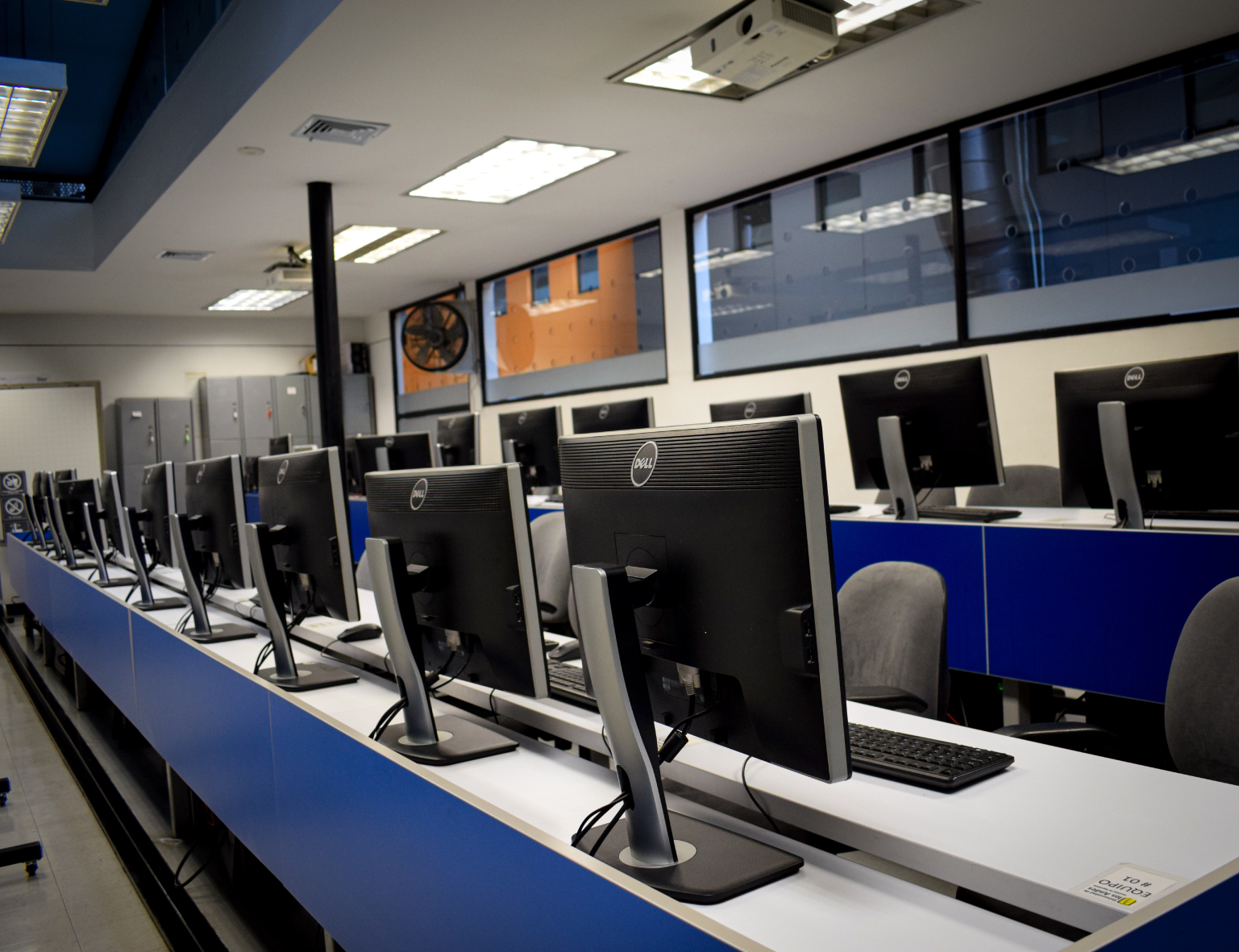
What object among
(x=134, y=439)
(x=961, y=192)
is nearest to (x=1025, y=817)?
(x=961, y=192)

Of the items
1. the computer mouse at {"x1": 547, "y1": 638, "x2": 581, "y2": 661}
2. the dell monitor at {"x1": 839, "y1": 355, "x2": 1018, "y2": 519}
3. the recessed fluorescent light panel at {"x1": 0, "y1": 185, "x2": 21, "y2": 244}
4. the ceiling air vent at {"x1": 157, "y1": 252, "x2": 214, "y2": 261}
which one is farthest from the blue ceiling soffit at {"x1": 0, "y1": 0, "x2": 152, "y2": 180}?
the computer mouse at {"x1": 547, "y1": 638, "x2": 581, "y2": 661}

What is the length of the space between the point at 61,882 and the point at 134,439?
24.5 feet

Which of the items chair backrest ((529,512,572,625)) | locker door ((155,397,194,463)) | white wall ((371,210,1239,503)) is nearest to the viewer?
chair backrest ((529,512,572,625))

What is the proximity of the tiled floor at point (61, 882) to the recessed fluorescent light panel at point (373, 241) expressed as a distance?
3937 millimetres

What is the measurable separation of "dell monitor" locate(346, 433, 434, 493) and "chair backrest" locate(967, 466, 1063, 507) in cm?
299

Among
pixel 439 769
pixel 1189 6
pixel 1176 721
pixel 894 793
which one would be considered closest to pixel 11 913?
pixel 439 769

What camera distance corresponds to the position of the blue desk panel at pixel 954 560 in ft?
10.1

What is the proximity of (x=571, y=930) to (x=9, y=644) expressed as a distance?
707cm

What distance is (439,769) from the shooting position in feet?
5.32

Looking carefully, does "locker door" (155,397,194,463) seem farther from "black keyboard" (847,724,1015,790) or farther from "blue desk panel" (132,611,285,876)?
"black keyboard" (847,724,1015,790)

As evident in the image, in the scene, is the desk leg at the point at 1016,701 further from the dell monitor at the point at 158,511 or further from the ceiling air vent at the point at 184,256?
the ceiling air vent at the point at 184,256

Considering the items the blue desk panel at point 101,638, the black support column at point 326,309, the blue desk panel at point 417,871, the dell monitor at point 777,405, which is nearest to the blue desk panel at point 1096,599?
the dell monitor at point 777,405

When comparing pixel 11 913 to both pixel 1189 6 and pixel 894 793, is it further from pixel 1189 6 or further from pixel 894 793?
pixel 1189 6

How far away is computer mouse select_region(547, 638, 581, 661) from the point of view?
7.35 ft
